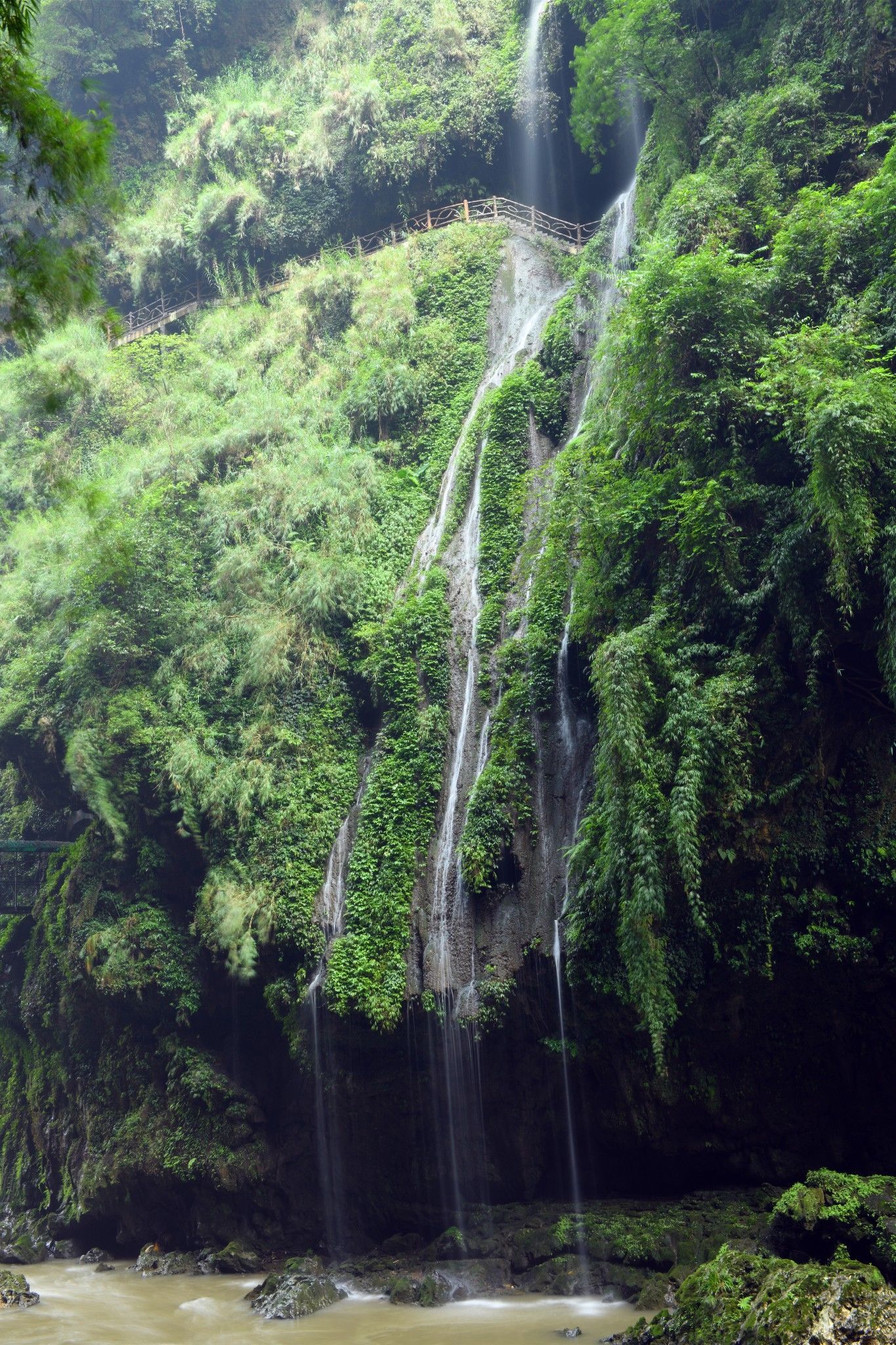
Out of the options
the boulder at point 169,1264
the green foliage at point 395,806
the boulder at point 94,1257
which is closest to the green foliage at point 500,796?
the green foliage at point 395,806

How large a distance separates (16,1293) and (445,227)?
900 inches

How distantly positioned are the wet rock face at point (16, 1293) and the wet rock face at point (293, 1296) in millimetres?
2999

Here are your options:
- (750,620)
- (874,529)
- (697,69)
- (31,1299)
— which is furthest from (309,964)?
(697,69)

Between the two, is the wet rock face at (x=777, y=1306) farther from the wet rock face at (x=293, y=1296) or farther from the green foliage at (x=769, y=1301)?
the wet rock face at (x=293, y=1296)

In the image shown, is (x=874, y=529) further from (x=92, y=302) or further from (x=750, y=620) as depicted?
(x=92, y=302)

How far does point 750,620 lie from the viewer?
9.59 meters

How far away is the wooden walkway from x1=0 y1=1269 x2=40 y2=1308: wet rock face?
20924 mm

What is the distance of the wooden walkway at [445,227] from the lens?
74.1 feet

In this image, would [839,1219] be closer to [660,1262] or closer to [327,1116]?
[660,1262]

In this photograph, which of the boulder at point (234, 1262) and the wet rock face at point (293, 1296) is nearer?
the wet rock face at point (293, 1296)

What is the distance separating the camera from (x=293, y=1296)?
10.0 meters

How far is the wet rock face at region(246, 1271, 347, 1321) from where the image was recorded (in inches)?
388

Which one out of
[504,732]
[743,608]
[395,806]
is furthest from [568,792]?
[743,608]

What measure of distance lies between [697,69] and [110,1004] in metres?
18.2
